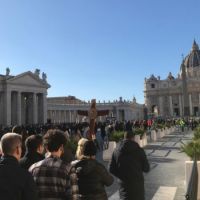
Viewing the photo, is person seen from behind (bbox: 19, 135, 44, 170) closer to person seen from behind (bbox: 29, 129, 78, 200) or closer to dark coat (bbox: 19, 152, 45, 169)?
dark coat (bbox: 19, 152, 45, 169)

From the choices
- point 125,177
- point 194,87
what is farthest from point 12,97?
point 194,87

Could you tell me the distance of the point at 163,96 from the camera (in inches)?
5876

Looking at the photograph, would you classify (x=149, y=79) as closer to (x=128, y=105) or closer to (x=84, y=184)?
(x=128, y=105)

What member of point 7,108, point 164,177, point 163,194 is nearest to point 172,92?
point 7,108

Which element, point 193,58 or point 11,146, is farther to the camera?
point 193,58

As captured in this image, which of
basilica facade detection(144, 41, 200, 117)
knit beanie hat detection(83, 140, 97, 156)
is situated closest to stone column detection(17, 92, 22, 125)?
knit beanie hat detection(83, 140, 97, 156)

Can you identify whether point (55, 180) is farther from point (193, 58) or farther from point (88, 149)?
point (193, 58)

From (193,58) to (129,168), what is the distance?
15936 cm

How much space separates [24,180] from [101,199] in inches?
70.1

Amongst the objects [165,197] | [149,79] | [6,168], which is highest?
[149,79]

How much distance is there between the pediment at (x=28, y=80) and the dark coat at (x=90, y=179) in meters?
65.9

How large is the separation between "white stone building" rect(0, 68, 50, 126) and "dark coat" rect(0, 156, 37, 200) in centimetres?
6516

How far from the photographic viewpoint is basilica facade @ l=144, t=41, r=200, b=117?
13975cm

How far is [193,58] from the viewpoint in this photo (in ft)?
523
